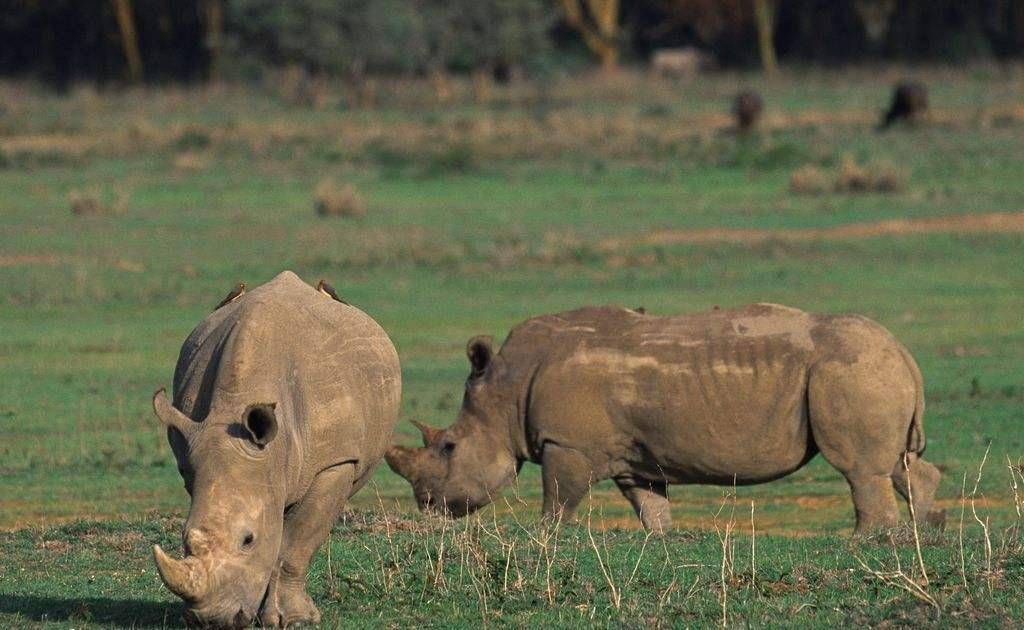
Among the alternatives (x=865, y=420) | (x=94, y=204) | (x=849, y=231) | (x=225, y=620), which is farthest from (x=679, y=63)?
(x=225, y=620)

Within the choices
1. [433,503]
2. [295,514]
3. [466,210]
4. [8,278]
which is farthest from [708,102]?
[295,514]

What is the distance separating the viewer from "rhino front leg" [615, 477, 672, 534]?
11.0 m

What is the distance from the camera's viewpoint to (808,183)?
3159cm

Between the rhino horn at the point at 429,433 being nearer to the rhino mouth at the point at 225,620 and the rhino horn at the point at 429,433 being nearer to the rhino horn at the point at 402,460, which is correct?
the rhino horn at the point at 402,460

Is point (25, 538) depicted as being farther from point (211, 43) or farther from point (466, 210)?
point (211, 43)

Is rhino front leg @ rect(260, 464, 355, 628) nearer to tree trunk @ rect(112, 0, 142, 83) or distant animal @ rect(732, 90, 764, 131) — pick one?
distant animal @ rect(732, 90, 764, 131)

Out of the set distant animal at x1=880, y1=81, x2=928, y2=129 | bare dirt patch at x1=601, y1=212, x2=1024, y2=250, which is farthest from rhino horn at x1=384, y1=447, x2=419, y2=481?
distant animal at x1=880, y1=81, x2=928, y2=129

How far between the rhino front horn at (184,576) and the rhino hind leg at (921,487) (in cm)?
504

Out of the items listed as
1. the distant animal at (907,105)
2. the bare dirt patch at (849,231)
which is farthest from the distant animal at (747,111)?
the bare dirt patch at (849,231)

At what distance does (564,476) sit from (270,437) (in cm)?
387

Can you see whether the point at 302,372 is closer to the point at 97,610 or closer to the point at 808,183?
the point at 97,610

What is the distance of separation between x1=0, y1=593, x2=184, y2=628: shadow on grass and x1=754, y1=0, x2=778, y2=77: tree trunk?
5890cm

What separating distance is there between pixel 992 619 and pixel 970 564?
1018 millimetres

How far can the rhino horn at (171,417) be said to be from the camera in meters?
7.30
